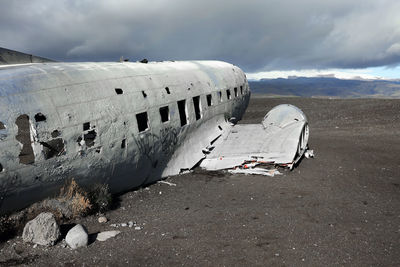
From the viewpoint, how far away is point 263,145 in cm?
1614

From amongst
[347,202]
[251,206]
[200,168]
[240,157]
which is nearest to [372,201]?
[347,202]

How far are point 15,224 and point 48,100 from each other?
4.21m

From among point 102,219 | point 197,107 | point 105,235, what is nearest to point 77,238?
point 105,235

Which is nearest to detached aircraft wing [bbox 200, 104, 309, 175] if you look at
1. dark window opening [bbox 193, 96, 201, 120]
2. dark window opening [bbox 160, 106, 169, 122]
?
dark window opening [bbox 193, 96, 201, 120]

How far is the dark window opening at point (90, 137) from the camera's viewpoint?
10227mm

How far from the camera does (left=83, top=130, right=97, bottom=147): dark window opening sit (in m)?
10.2

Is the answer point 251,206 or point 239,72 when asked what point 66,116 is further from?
point 239,72

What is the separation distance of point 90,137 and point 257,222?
6817 mm

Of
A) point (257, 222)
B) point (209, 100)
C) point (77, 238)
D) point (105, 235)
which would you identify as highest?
point (209, 100)

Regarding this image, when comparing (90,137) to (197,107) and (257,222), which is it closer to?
(257,222)

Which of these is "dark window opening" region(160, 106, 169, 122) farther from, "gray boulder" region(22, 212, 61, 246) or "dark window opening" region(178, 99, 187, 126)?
"gray boulder" region(22, 212, 61, 246)

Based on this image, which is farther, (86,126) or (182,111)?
(182,111)

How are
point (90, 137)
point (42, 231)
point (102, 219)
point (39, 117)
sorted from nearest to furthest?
point (42, 231) < point (39, 117) < point (90, 137) < point (102, 219)

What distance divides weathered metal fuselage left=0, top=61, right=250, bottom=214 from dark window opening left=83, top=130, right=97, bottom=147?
0.03 meters
